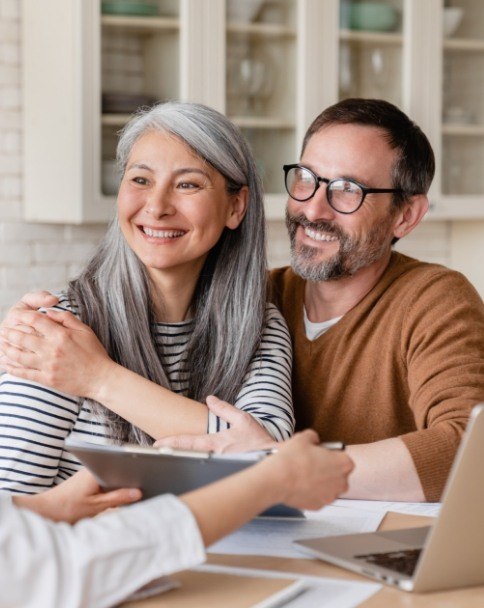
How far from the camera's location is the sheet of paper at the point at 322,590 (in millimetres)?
1221

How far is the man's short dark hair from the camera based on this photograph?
229 centimetres

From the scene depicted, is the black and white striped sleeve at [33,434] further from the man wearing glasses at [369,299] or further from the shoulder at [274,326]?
the shoulder at [274,326]

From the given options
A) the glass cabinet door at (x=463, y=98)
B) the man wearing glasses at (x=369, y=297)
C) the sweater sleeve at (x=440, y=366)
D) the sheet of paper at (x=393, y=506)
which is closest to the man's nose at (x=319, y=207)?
the man wearing glasses at (x=369, y=297)

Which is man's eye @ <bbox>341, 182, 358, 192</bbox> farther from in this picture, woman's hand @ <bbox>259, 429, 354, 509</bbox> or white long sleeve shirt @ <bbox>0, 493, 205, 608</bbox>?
white long sleeve shirt @ <bbox>0, 493, 205, 608</bbox>

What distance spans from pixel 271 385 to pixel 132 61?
5.86 feet

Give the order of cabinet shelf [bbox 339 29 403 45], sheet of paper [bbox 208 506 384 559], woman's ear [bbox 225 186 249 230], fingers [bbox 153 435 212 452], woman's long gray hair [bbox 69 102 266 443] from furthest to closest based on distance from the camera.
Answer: cabinet shelf [bbox 339 29 403 45] → woman's ear [bbox 225 186 249 230] → woman's long gray hair [bbox 69 102 266 443] → fingers [bbox 153 435 212 452] → sheet of paper [bbox 208 506 384 559]

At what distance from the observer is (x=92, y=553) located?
110cm

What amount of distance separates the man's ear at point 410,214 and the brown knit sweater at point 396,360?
8 cm

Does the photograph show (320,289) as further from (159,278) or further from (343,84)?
(343,84)

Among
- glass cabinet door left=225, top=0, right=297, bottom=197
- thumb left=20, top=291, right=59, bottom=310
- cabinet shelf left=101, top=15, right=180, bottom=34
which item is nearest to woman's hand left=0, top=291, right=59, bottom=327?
thumb left=20, top=291, right=59, bottom=310

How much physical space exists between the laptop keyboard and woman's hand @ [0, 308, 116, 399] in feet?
2.21

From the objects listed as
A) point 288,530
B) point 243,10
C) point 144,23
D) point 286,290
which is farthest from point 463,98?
point 288,530

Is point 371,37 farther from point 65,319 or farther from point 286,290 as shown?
point 65,319

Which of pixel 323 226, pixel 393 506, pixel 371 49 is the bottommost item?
pixel 393 506
